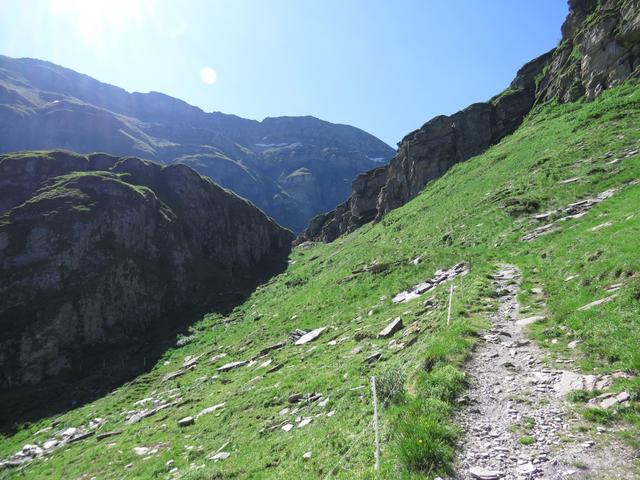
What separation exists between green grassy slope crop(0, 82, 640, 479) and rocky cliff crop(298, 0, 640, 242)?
7.08 metres

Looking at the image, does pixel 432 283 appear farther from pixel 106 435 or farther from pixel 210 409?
pixel 106 435

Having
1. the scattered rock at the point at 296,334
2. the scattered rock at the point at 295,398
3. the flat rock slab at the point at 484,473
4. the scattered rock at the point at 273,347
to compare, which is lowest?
the scattered rock at the point at 273,347

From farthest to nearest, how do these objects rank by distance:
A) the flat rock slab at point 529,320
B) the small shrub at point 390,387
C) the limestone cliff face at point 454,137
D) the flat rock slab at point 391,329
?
the limestone cliff face at point 454,137
the flat rock slab at point 391,329
the flat rock slab at point 529,320
the small shrub at point 390,387

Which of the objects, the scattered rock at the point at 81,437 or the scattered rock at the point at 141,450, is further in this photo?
the scattered rock at the point at 81,437

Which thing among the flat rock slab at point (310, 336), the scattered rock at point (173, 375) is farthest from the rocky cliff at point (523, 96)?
the scattered rock at point (173, 375)

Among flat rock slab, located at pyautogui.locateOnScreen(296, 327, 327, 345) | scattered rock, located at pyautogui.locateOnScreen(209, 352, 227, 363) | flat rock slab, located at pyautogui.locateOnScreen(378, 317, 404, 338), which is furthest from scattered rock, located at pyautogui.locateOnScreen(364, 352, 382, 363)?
scattered rock, located at pyautogui.locateOnScreen(209, 352, 227, 363)

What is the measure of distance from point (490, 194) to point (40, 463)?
46.1m

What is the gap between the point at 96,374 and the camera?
1742 inches

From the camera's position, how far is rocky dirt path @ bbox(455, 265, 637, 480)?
25.4 feet

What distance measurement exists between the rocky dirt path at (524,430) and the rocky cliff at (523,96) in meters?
55.3

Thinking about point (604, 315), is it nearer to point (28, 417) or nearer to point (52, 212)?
point (28, 417)

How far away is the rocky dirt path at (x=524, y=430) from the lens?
7.75 m

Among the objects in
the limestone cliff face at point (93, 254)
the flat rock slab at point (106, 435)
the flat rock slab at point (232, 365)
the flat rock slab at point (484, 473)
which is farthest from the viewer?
the limestone cliff face at point (93, 254)

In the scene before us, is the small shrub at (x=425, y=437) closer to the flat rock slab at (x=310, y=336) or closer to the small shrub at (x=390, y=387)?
the small shrub at (x=390, y=387)
